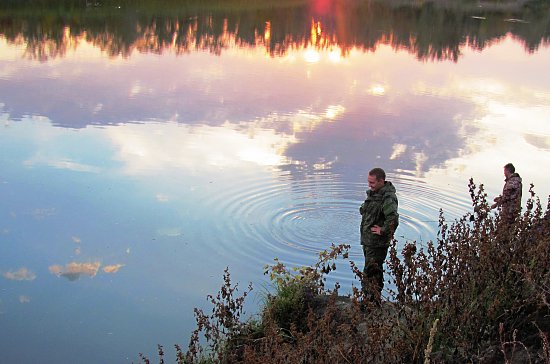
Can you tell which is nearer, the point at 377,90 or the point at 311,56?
the point at 377,90

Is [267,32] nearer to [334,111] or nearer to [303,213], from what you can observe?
[334,111]

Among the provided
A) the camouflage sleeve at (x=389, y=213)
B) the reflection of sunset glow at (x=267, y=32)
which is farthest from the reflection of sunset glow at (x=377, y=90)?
the camouflage sleeve at (x=389, y=213)

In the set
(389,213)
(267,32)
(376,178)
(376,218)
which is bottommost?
(267,32)

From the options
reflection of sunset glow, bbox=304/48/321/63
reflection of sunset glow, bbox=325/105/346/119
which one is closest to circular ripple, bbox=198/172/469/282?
reflection of sunset glow, bbox=325/105/346/119

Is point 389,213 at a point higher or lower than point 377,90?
higher

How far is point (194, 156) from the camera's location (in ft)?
46.0

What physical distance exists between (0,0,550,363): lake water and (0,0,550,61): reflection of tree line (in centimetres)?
22

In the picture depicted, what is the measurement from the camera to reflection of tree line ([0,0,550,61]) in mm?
29094

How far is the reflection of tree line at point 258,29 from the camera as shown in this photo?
29.1 m

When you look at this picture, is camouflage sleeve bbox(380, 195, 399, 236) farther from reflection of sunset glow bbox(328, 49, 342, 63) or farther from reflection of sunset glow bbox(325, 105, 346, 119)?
reflection of sunset glow bbox(328, 49, 342, 63)

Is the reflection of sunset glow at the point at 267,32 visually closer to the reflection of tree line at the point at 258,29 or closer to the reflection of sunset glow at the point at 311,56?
the reflection of tree line at the point at 258,29

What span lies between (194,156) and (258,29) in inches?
858

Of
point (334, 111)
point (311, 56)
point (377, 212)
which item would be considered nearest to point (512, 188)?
point (377, 212)

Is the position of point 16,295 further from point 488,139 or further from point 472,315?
point 488,139
